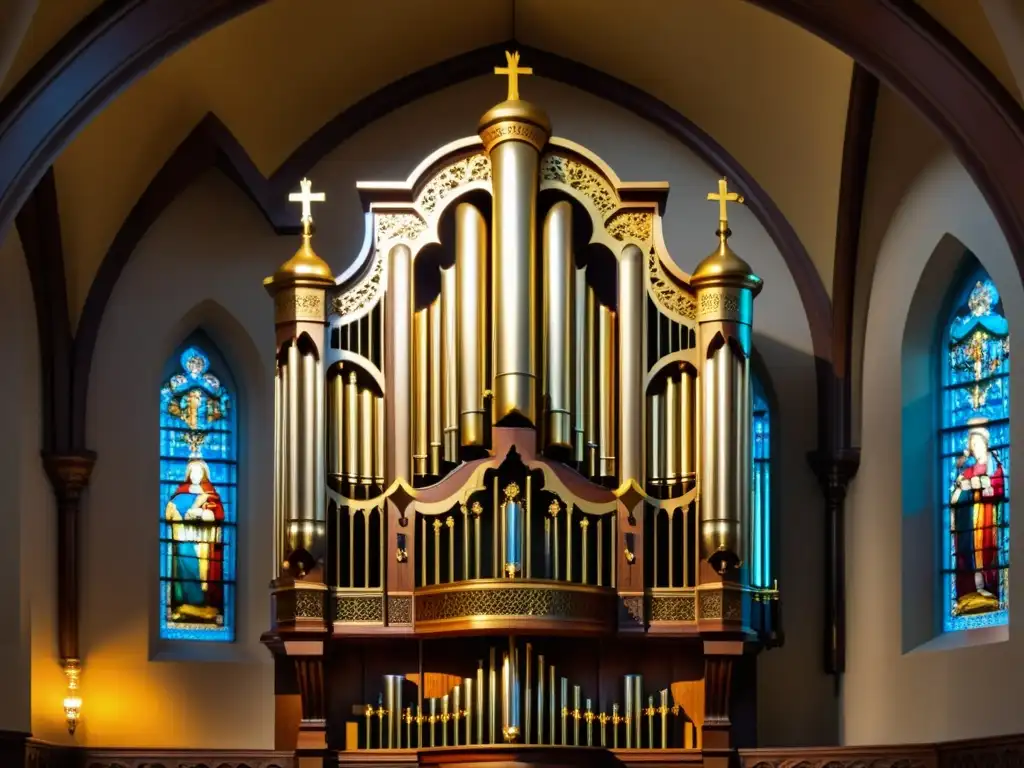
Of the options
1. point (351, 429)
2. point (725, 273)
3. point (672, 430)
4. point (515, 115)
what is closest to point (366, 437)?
point (351, 429)

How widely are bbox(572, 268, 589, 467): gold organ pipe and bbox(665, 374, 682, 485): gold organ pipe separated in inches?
24.3

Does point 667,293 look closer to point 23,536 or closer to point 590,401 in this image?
point 590,401

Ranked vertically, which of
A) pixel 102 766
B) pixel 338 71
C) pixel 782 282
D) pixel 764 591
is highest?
pixel 338 71

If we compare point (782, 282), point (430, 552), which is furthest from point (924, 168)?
point (430, 552)

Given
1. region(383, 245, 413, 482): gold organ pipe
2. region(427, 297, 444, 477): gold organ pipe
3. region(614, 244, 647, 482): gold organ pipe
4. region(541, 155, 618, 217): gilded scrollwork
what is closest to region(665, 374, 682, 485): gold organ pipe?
region(614, 244, 647, 482): gold organ pipe

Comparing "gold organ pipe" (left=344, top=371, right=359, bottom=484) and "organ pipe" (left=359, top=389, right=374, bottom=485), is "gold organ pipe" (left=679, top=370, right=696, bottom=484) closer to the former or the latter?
"organ pipe" (left=359, top=389, right=374, bottom=485)

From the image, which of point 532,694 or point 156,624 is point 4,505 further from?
point 532,694

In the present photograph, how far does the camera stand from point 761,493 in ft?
60.1

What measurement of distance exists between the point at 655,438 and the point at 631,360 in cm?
61

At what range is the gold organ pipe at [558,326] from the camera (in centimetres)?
1669

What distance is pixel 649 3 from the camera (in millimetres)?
18172

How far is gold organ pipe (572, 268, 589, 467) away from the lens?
16828mm

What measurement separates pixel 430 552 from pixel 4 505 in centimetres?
324

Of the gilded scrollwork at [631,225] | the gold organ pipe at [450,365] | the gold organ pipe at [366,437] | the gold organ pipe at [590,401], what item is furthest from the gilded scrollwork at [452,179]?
the gold organ pipe at [366,437]
